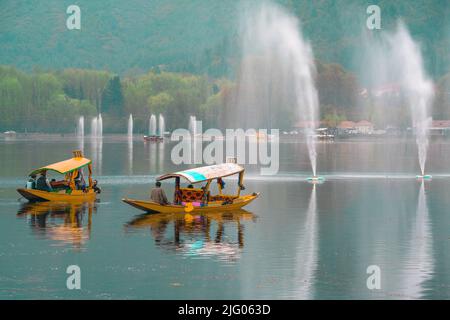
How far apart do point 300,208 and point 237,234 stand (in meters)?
14.8

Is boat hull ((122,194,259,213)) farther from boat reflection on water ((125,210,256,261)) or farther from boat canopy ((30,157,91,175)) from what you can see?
boat canopy ((30,157,91,175))

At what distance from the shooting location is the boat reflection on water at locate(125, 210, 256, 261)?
48.6 m

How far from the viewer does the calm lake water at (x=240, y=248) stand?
4047cm

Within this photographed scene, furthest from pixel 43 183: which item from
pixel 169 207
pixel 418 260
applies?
pixel 418 260

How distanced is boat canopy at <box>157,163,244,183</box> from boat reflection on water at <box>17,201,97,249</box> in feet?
19.1

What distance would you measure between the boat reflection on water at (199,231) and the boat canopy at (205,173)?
214 cm

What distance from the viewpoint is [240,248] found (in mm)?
49625

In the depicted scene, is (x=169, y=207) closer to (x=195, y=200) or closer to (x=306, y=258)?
(x=195, y=200)

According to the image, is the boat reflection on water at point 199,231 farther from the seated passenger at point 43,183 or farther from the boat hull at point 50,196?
the seated passenger at point 43,183

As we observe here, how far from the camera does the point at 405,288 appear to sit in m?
40.6

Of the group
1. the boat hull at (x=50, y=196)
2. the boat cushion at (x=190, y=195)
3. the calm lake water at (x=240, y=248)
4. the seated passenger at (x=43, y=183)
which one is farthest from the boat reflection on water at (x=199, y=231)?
the seated passenger at (x=43, y=183)

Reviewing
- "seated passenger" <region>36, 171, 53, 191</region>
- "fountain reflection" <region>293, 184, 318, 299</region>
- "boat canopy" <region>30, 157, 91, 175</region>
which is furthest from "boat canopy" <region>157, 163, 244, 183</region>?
"seated passenger" <region>36, 171, 53, 191</region>
